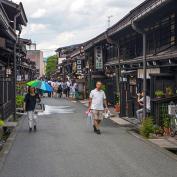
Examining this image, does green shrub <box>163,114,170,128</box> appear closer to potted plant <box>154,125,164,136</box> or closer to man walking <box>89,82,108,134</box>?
potted plant <box>154,125,164,136</box>

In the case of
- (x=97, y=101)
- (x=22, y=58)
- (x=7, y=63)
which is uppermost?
(x=22, y=58)

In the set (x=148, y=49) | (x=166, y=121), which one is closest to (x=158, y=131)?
(x=166, y=121)

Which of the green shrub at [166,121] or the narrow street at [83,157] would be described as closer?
the narrow street at [83,157]

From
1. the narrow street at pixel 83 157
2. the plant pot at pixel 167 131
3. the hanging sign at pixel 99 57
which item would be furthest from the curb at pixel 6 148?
the hanging sign at pixel 99 57

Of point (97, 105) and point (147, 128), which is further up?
point (97, 105)

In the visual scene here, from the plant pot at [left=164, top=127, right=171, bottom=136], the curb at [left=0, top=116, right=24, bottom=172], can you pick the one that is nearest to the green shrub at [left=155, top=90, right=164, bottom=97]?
the plant pot at [left=164, top=127, right=171, bottom=136]

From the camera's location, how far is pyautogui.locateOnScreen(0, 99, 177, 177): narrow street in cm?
1011

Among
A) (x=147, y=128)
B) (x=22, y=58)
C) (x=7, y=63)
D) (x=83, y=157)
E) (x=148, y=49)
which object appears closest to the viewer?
(x=83, y=157)

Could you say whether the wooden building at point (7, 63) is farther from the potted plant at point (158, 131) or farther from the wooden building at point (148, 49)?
the potted plant at point (158, 131)

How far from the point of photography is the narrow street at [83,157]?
10.1 m

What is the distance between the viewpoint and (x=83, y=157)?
12.0 m

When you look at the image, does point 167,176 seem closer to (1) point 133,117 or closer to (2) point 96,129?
(2) point 96,129

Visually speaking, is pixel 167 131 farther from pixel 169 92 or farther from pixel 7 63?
pixel 7 63

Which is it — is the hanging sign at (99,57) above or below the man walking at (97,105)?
above
